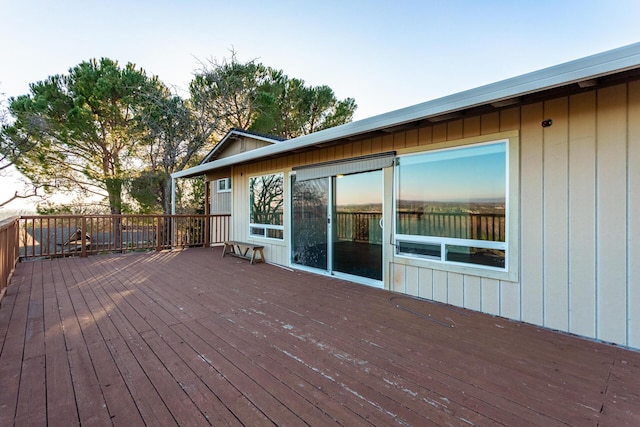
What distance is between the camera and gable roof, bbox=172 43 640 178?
1.99 metres

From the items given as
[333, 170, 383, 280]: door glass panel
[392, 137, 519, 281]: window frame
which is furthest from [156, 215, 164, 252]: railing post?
[392, 137, 519, 281]: window frame

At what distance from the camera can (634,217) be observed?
2379 mm

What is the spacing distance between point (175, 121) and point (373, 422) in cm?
1290

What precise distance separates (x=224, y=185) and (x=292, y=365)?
7797mm

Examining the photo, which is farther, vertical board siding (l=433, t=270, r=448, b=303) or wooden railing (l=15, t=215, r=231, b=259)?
wooden railing (l=15, t=215, r=231, b=259)

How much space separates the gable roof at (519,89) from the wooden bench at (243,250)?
121 inches

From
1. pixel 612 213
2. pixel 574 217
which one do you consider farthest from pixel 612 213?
pixel 574 217

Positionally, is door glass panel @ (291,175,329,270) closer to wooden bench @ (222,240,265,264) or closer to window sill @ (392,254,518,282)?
wooden bench @ (222,240,265,264)

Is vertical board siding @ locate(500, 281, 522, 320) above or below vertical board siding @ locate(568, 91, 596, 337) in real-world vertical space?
below

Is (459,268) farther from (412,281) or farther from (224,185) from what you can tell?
(224,185)

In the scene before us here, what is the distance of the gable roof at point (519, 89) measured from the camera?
1990mm

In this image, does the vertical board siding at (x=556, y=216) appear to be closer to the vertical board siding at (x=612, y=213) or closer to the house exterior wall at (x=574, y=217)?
the house exterior wall at (x=574, y=217)

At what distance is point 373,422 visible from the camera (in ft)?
4.98

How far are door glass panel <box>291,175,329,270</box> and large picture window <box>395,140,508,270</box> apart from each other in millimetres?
1392
